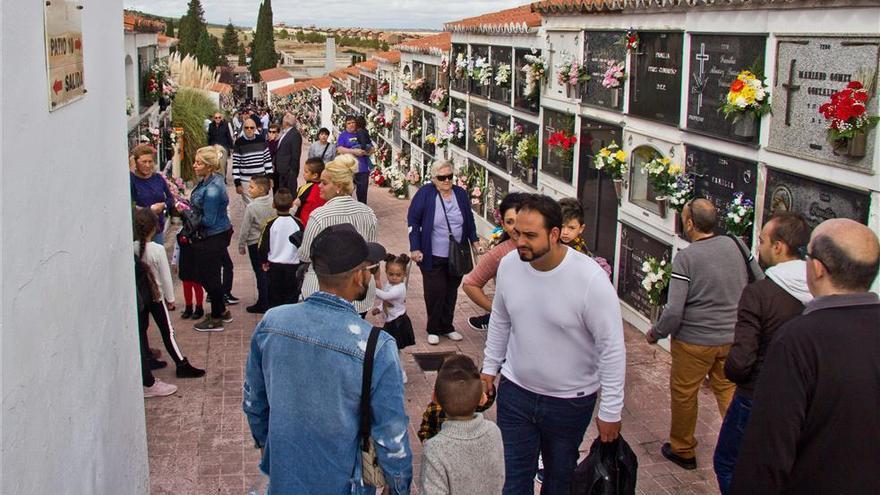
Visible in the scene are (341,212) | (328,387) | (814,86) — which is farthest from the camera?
(341,212)

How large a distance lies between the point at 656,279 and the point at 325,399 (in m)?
4.90

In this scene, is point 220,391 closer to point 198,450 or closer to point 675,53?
point 198,450

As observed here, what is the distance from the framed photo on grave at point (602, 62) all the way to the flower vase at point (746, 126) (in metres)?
2.10

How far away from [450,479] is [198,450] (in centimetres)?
271

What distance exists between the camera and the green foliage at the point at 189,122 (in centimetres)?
1875

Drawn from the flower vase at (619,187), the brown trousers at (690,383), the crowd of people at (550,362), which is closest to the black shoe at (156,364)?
the crowd of people at (550,362)

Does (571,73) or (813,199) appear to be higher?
(571,73)

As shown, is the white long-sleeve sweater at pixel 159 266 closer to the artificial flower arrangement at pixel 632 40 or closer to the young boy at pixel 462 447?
the young boy at pixel 462 447

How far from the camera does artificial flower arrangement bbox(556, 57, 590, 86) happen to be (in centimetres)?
903

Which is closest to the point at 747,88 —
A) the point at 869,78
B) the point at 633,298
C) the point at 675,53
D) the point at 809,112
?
the point at 809,112

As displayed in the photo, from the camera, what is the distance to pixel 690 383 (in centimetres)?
515

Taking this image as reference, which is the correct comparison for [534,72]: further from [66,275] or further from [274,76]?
[274,76]

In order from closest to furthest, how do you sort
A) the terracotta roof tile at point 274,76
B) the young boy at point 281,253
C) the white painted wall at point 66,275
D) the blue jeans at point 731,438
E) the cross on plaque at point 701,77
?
1. the white painted wall at point 66,275
2. the blue jeans at point 731,438
3. the cross on plaque at point 701,77
4. the young boy at point 281,253
5. the terracotta roof tile at point 274,76

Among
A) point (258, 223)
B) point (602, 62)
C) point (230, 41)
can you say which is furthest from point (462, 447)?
point (230, 41)
